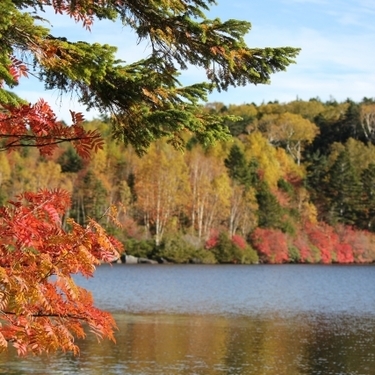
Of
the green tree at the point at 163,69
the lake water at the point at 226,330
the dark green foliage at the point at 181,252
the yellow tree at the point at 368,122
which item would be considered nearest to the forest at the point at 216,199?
the dark green foliage at the point at 181,252

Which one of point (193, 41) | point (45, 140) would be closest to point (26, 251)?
point (45, 140)

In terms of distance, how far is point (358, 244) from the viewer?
260ft

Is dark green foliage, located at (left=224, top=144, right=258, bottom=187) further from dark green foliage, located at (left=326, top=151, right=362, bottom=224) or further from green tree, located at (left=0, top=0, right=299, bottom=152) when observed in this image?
green tree, located at (left=0, top=0, right=299, bottom=152)

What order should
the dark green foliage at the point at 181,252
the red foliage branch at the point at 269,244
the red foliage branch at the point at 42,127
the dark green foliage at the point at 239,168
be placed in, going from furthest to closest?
the dark green foliage at the point at 239,168
the red foliage branch at the point at 269,244
the dark green foliage at the point at 181,252
the red foliage branch at the point at 42,127

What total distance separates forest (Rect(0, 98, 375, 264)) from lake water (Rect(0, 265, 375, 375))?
21.3 m

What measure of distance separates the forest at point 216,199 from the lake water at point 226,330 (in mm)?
21323

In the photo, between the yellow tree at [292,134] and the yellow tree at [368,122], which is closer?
the yellow tree at [292,134]

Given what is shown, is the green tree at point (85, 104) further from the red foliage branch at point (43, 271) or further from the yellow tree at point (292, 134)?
the yellow tree at point (292, 134)

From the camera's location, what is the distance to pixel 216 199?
7131 centimetres

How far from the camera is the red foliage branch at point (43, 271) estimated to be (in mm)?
5480


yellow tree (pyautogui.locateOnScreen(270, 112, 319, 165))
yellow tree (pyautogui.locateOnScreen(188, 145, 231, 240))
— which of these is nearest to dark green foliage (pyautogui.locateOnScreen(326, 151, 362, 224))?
yellow tree (pyautogui.locateOnScreen(188, 145, 231, 240))

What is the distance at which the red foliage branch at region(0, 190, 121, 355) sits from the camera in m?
5.48

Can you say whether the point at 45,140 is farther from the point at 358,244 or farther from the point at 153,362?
the point at 358,244

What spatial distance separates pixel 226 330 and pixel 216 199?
47.2 m
